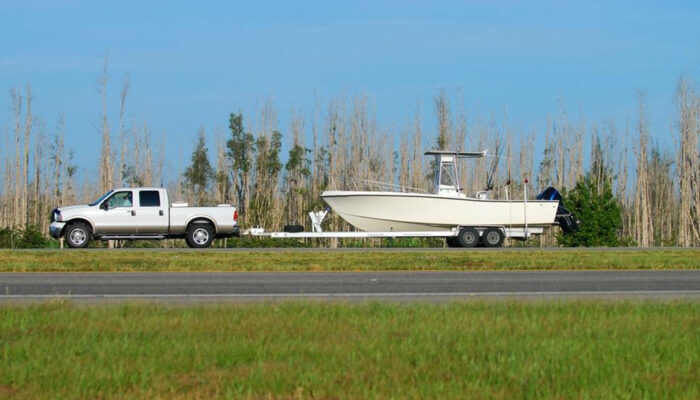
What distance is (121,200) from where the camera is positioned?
85.4 feet

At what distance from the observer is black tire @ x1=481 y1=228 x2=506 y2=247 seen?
1138 inches

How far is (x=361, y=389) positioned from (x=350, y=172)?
36442 millimetres

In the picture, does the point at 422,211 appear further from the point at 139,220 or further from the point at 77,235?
the point at 77,235

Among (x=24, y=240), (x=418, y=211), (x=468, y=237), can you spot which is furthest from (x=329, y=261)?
(x=24, y=240)

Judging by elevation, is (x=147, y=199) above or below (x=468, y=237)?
above

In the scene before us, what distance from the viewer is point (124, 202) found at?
2603cm

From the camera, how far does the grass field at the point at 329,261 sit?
17.9 metres

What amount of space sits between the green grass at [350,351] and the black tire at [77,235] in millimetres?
16287

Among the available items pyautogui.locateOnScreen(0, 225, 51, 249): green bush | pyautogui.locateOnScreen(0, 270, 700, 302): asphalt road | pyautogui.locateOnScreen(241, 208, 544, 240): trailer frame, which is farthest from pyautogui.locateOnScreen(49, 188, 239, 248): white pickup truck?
pyautogui.locateOnScreen(0, 270, 700, 302): asphalt road

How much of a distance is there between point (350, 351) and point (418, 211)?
21.7 m

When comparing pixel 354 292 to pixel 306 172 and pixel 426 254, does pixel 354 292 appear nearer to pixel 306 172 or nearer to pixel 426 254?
pixel 426 254

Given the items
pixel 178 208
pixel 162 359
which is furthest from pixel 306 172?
pixel 162 359

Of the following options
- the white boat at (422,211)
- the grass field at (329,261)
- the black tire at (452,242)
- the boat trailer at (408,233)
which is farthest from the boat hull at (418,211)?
the grass field at (329,261)

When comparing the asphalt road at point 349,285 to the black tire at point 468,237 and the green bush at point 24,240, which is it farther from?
the green bush at point 24,240
